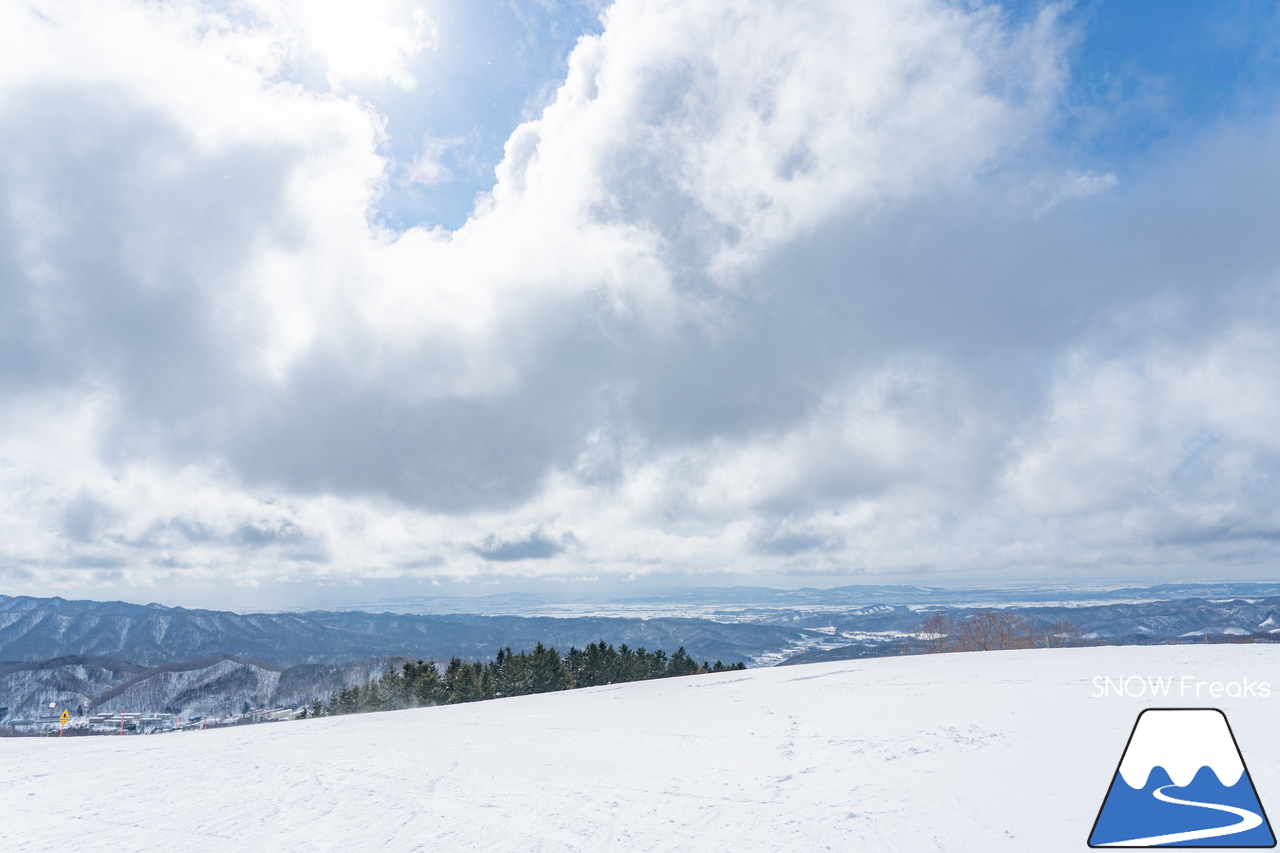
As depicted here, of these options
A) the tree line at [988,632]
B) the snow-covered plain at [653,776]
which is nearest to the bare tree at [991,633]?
the tree line at [988,632]

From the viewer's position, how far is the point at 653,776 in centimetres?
1422

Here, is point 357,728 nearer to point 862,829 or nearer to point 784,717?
point 784,717

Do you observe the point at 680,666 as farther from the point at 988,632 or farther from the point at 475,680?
the point at 988,632

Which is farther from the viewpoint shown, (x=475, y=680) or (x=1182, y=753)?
(x=475, y=680)

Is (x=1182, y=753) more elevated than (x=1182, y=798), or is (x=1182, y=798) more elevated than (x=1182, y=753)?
(x=1182, y=753)

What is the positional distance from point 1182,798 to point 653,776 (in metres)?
10.1

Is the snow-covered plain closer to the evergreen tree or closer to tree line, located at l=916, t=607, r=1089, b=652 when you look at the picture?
tree line, located at l=916, t=607, r=1089, b=652

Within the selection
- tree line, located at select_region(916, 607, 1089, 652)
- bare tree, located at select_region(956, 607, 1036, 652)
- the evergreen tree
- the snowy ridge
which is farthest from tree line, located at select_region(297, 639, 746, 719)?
the snowy ridge

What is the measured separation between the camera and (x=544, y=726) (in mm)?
22047

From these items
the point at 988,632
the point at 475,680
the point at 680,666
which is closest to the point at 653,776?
the point at 475,680

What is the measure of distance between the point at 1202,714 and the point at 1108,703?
946 cm

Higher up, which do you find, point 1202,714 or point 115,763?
point 1202,714

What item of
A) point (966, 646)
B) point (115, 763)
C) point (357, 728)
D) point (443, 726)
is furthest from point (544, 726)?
point (966, 646)

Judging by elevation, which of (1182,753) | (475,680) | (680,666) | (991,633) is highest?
(1182,753)
